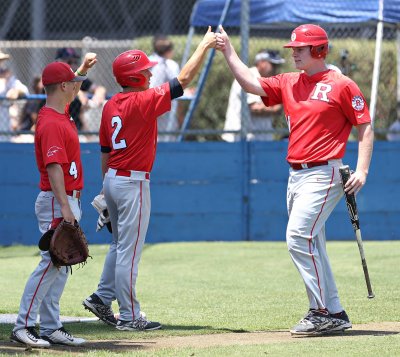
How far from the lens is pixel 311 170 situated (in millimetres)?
7406

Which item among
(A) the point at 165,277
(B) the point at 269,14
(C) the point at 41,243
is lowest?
(A) the point at 165,277

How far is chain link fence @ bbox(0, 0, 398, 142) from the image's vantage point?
1521 cm

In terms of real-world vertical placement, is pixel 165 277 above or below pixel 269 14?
below

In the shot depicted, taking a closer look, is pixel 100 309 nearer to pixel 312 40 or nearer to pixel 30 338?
pixel 30 338

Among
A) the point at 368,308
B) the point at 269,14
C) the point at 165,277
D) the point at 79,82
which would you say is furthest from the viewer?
the point at 269,14

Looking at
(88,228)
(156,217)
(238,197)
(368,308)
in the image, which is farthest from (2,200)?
(368,308)

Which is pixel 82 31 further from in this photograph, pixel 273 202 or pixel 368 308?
pixel 368 308

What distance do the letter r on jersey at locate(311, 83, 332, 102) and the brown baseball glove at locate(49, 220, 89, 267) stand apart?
192cm

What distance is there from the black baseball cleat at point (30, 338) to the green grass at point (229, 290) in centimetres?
41

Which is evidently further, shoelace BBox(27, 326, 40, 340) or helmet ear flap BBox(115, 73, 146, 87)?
helmet ear flap BBox(115, 73, 146, 87)

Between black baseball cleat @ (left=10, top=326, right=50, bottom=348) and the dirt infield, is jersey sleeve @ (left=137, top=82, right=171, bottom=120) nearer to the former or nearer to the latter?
the dirt infield

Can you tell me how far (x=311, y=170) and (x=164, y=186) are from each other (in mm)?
6452

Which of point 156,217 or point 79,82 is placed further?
point 156,217

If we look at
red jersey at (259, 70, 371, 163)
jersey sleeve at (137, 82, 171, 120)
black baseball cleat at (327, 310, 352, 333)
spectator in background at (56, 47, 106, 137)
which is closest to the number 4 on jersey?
jersey sleeve at (137, 82, 171, 120)
